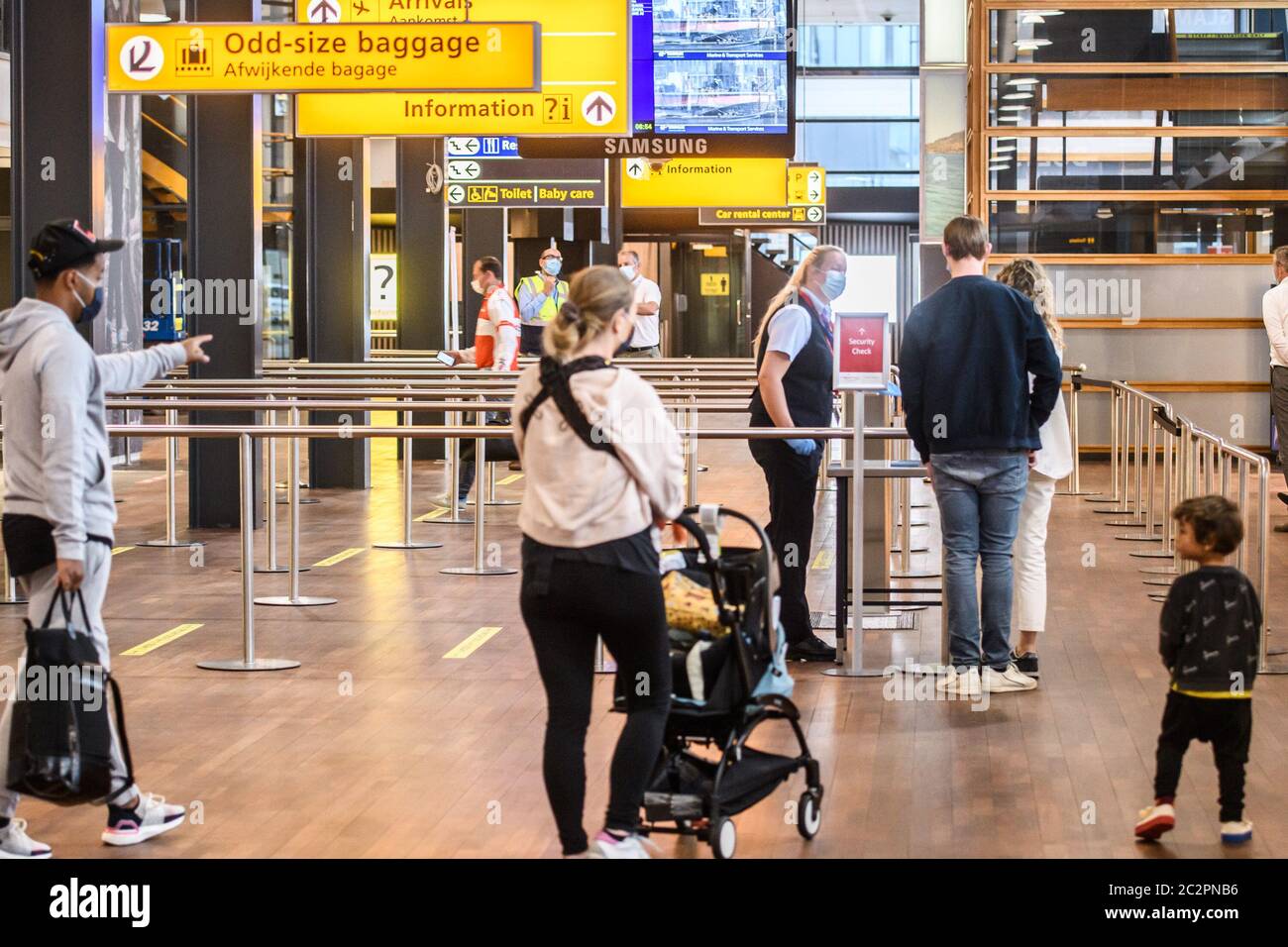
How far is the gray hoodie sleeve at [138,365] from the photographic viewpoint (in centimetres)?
512

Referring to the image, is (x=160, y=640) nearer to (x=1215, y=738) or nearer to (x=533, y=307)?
(x=1215, y=738)

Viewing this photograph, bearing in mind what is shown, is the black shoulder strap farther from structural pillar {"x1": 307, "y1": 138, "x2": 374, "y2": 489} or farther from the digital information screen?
structural pillar {"x1": 307, "y1": 138, "x2": 374, "y2": 489}

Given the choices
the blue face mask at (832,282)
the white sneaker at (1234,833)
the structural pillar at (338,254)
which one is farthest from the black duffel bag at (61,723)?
the structural pillar at (338,254)

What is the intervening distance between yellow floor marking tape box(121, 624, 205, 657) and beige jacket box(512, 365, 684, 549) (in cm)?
411

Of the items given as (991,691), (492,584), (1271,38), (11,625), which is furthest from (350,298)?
(991,691)

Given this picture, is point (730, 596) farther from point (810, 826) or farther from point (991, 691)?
point (991, 691)

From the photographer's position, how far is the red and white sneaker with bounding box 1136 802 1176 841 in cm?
517

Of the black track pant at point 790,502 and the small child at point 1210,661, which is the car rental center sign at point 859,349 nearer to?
the black track pant at point 790,502

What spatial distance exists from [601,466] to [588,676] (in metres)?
0.56

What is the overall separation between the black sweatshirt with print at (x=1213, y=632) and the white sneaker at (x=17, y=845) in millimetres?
3158

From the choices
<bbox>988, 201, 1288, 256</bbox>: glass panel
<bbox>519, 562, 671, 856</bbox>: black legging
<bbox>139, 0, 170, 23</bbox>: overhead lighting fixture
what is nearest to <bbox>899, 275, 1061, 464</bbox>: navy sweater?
<bbox>519, 562, 671, 856</bbox>: black legging

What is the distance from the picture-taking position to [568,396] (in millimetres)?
4645

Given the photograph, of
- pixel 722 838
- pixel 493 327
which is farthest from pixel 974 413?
pixel 493 327
